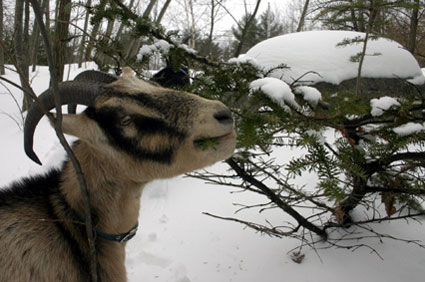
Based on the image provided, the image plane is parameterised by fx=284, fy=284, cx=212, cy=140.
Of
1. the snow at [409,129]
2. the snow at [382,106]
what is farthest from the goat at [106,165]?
the snow at [409,129]

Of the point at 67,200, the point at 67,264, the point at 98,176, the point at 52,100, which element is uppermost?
the point at 52,100

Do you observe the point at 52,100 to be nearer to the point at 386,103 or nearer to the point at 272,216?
the point at 386,103

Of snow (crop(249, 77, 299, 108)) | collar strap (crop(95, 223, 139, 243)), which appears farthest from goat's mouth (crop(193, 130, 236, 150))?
collar strap (crop(95, 223, 139, 243))

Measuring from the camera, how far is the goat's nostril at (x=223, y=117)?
1.52 metres

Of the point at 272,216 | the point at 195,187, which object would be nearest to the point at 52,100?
the point at 272,216

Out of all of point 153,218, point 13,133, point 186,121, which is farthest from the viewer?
point 13,133

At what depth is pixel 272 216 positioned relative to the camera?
416 cm

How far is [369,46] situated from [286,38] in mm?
1777

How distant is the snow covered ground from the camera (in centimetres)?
289

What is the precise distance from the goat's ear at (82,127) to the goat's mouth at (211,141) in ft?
2.10

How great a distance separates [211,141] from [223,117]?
15 centimetres

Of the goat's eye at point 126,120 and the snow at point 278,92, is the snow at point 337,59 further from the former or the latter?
the goat's eye at point 126,120

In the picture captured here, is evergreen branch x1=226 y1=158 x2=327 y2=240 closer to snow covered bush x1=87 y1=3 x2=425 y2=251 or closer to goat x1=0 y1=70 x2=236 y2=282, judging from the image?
snow covered bush x1=87 y1=3 x2=425 y2=251

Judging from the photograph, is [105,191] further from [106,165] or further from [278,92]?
[278,92]
